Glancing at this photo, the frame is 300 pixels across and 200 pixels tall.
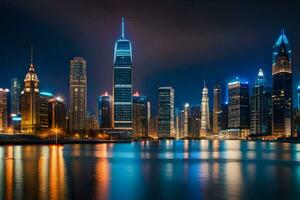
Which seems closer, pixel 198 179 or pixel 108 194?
pixel 108 194

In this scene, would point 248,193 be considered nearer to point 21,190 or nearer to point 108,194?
point 108,194

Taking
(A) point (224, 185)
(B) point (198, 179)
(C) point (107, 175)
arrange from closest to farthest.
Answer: (A) point (224, 185) → (B) point (198, 179) → (C) point (107, 175)

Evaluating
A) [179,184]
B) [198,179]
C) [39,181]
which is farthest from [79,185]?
[198,179]

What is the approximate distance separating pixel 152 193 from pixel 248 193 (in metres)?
7.22

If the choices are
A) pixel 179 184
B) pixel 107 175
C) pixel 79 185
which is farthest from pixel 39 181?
pixel 179 184

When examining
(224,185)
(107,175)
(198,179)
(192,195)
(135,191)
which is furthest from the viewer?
(107,175)

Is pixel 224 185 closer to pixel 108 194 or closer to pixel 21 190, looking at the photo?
pixel 108 194

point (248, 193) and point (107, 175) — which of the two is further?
point (107, 175)

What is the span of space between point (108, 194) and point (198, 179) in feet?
41.5

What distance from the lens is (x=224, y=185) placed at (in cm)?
3978

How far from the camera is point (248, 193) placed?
1391 inches

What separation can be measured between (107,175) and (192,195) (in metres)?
15.4

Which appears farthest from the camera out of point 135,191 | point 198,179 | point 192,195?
point 198,179

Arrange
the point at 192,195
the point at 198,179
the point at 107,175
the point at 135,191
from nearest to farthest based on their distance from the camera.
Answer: the point at 192,195
the point at 135,191
the point at 198,179
the point at 107,175
